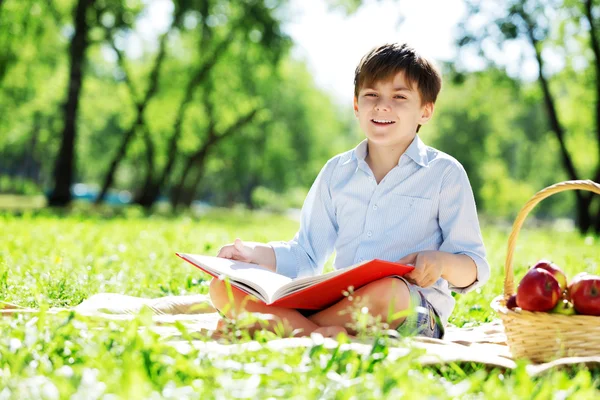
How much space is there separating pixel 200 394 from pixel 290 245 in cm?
180

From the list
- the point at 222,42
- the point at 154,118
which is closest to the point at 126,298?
the point at 222,42

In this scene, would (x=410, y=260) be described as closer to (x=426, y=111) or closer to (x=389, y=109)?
(x=389, y=109)

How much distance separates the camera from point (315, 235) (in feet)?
11.9

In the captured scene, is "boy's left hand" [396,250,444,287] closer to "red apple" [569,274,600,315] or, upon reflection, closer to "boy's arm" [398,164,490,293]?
"boy's arm" [398,164,490,293]

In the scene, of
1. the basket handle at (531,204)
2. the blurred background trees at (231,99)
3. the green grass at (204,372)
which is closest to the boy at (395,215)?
the basket handle at (531,204)

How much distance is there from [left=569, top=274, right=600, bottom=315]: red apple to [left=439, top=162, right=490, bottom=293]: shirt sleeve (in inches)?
23.1

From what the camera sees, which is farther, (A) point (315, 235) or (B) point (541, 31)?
(B) point (541, 31)

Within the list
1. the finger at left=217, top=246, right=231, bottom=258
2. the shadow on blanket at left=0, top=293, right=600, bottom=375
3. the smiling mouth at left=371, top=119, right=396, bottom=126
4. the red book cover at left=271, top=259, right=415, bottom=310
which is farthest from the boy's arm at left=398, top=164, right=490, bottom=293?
the finger at left=217, top=246, right=231, bottom=258

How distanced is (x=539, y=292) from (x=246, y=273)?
4.12 ft

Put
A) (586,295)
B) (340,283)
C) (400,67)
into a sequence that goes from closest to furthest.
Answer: (586,295) → (340,283) → (400,67)

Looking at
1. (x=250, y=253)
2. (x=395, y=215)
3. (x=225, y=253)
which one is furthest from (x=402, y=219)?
(x=225, y=253)

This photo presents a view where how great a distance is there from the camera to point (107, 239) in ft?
22.3

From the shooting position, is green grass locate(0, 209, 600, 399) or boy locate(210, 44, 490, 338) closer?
green grass locate(0, 209, 600, 399)

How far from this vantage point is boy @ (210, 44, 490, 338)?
298cm
